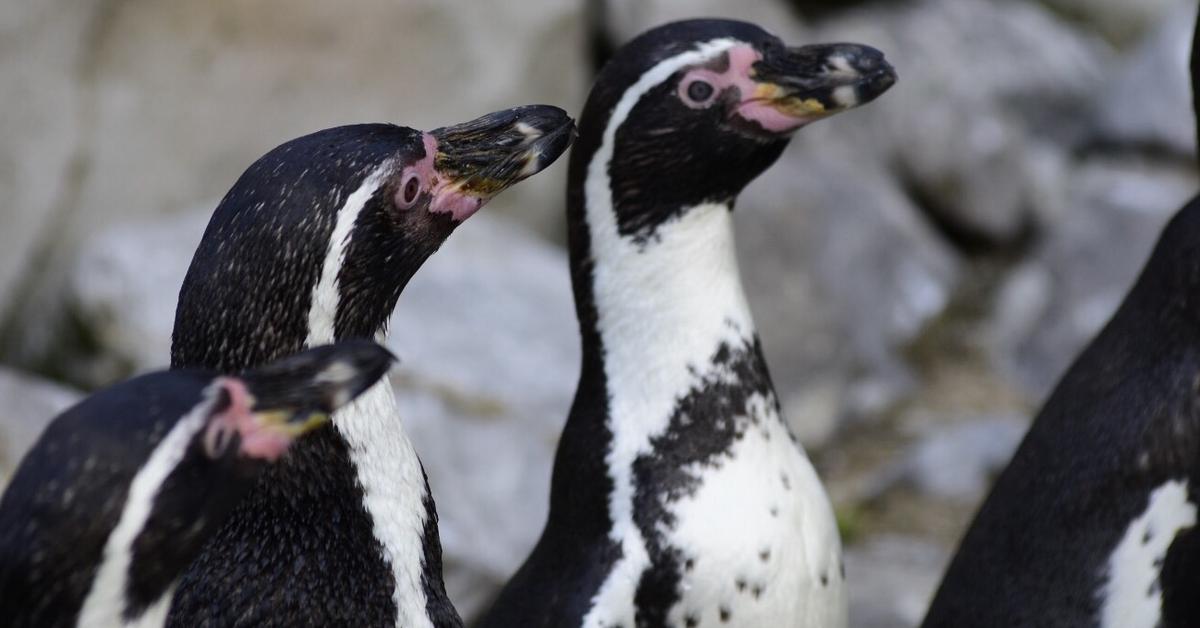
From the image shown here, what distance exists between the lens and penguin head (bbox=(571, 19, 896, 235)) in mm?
2516

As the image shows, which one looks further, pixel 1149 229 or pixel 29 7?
pixel 1149 229

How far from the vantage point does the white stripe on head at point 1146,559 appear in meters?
2.34

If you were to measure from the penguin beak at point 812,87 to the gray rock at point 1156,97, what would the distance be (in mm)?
3806

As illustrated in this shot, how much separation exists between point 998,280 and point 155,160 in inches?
122

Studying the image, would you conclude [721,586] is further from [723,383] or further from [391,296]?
[391,296]

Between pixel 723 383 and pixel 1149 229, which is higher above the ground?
pixel 1149 229

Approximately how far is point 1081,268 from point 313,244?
14.9ft

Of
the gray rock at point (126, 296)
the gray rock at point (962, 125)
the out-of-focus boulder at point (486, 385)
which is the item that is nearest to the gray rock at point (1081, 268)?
the gray rock at point (962, 125)

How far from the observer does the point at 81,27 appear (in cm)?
474

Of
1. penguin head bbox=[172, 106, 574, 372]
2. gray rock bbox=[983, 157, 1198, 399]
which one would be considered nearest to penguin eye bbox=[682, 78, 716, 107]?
penguin head bbox=[172, 106, 574, 372]

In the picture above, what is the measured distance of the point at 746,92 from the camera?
252 cm

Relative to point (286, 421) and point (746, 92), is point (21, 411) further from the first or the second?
point (286, 421)

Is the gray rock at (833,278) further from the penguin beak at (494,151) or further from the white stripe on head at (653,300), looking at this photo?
the penguin beak at (494,151)

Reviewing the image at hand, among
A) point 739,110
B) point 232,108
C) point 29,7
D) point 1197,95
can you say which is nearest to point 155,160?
point 232,108
